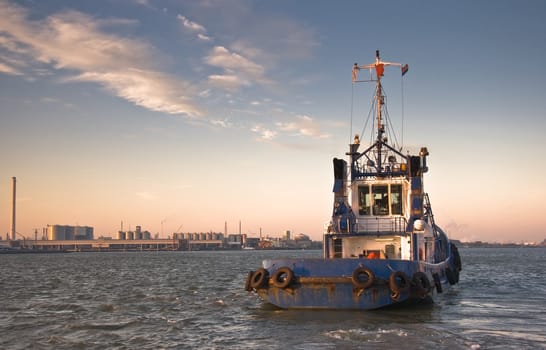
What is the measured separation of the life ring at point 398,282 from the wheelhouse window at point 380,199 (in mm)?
6458

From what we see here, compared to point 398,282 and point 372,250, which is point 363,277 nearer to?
point 398,282

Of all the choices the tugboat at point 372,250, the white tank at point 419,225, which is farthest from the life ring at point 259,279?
the white tank at point 419,225

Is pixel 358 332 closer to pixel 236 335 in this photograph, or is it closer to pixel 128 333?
pixel 236 335

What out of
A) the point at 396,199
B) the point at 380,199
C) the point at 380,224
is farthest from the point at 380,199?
the point at 380,224

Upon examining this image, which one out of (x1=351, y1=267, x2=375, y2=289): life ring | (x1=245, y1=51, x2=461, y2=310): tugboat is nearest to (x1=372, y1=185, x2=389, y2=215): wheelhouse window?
(x1=245, y1=51, x2=461, y2=310): tugboat

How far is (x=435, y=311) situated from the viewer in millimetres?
22875

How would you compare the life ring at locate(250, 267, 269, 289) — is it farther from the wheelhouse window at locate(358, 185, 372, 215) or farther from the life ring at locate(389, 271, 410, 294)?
the wheelhouse window at locate(358, 185, 372, 215)

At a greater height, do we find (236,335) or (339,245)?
(339,245)

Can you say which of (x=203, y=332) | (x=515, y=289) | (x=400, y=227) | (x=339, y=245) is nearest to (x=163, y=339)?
(x=203, y=332)

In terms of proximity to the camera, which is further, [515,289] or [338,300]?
[515,289]

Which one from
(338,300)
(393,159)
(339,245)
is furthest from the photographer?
(393,159)

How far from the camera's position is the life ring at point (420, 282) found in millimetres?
20516

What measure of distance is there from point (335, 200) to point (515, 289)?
15.0m

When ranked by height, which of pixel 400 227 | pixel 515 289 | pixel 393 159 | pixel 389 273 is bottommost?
pixel 515 289
